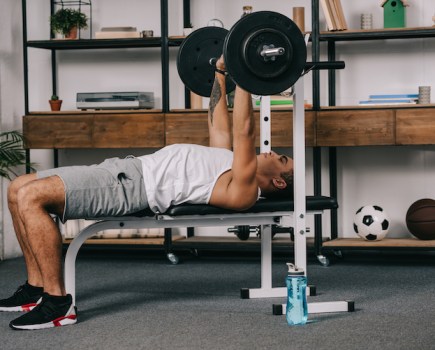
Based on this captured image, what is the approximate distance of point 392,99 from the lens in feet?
15.0

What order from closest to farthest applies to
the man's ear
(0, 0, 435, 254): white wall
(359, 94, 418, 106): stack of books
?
the man's ear < (359, 94, 418, 106): stack of books < (0, 0, 435, 254): white wall

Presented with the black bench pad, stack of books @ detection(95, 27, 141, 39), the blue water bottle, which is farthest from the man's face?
stack of books @ detection(95, 27, 141, 39)

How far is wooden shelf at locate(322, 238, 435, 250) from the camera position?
14.8 ft

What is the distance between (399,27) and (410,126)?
609 mm

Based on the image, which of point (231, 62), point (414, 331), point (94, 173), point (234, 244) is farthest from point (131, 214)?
point (234, 244)

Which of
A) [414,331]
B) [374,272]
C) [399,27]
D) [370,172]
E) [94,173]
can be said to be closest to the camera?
[414,331]

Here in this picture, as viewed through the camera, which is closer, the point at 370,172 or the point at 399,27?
the point at 399,27

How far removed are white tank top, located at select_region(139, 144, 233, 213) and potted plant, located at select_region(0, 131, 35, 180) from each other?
1672mm

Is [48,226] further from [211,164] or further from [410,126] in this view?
[410,126]

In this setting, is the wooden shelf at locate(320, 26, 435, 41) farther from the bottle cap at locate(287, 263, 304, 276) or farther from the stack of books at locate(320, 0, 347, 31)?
the bottle cap at locate(287, 263, 304, 276)

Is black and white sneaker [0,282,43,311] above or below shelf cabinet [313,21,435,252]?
below

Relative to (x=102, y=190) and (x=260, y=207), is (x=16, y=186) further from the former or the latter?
(x=260, y=207)

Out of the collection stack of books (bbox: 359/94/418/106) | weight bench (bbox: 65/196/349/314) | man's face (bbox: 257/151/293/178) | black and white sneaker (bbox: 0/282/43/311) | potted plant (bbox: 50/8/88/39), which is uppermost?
potted plant (bbox: 50/8/88/39)

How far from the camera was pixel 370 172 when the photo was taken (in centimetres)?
500
